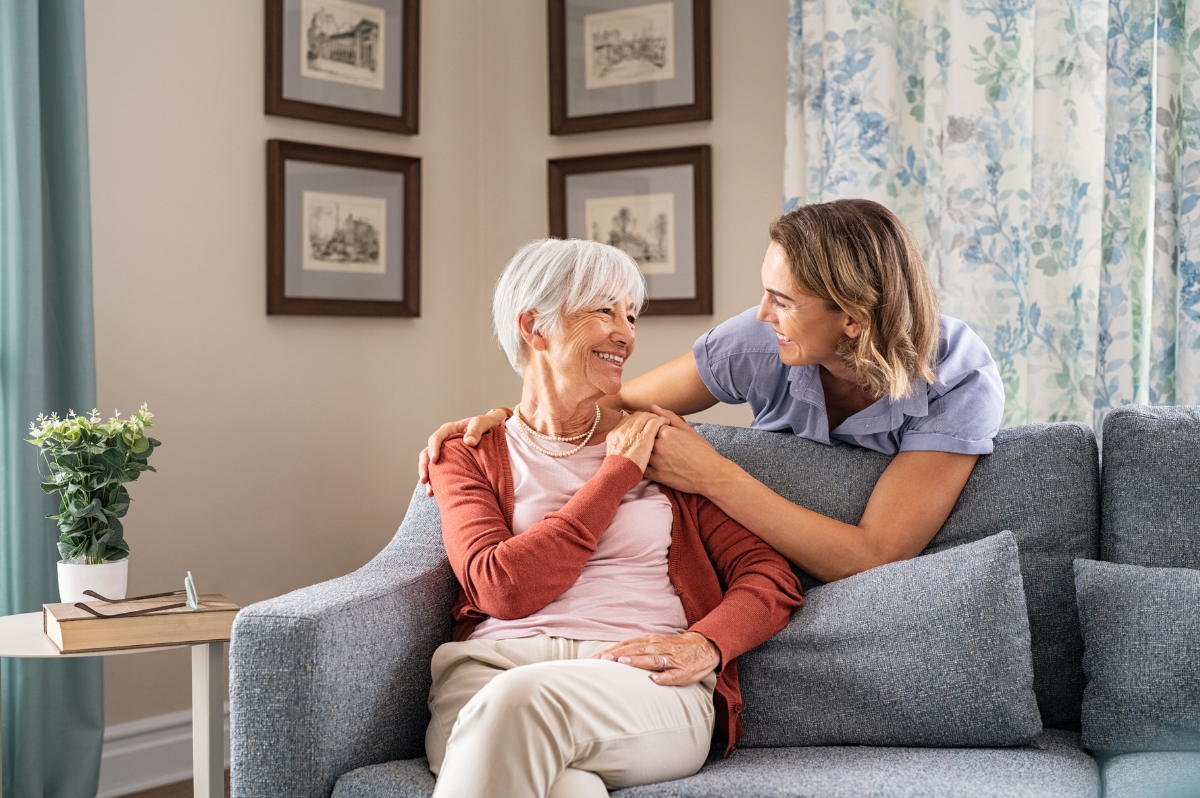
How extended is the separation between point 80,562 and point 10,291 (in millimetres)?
636

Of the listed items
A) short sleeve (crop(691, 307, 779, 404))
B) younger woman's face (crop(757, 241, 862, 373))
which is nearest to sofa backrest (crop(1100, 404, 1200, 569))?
younger woman's face (crop(757, 241, 862, 373))

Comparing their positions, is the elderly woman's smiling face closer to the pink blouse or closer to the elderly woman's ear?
the elderly woman's ear

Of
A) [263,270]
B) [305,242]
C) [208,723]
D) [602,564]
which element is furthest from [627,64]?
[208,723]

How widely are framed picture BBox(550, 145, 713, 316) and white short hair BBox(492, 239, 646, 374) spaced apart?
1246 mm

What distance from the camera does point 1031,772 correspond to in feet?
4.77

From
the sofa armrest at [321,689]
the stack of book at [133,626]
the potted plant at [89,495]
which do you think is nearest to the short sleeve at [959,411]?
the sofa armrest at [321,689]

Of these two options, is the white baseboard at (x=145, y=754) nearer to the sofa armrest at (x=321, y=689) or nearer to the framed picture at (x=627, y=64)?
the sofa armrest at (x=321, y=689)

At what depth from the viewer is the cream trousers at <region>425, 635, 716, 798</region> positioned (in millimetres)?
1310

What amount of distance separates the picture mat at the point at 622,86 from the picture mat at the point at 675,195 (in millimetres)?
189

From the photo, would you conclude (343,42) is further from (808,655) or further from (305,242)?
(808,655)

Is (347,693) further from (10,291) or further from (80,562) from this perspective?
(10,291)

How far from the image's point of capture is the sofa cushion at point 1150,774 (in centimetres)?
139

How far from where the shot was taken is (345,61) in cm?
296

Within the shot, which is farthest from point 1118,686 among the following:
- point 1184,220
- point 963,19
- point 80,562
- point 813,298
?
point 80,562
